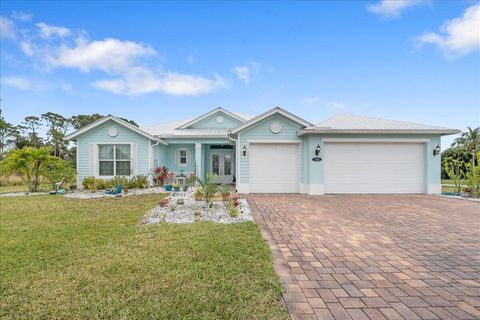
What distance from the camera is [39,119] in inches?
1826

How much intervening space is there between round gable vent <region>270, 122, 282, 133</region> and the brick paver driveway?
17.5ft

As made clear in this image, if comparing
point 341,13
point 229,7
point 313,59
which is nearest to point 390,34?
point 341,13

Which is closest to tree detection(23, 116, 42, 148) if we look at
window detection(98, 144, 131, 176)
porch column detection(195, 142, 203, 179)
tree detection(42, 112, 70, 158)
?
tree detection(42, 112, 70, 158)

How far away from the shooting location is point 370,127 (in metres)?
11.7

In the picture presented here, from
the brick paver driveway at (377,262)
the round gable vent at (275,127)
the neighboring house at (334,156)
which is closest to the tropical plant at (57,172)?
the neighboring house at (334,156)

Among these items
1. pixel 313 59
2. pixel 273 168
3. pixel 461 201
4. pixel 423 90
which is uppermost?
pixel 313 59

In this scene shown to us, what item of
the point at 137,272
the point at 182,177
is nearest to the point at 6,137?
the point at 182,177

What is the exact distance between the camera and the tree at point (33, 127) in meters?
45.4

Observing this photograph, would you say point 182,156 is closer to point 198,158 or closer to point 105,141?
point 198,158

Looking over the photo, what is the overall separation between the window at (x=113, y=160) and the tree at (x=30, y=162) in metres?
2.53

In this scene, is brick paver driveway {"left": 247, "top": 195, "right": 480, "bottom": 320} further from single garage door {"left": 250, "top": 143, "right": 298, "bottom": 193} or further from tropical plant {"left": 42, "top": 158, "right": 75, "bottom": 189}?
tropical plant {"left": 42, "top": 158, "right": 75, "bottom": 189}

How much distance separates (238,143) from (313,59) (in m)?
7.61

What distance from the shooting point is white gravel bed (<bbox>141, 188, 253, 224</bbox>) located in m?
6.61

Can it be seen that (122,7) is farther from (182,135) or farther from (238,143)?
(238,143)
